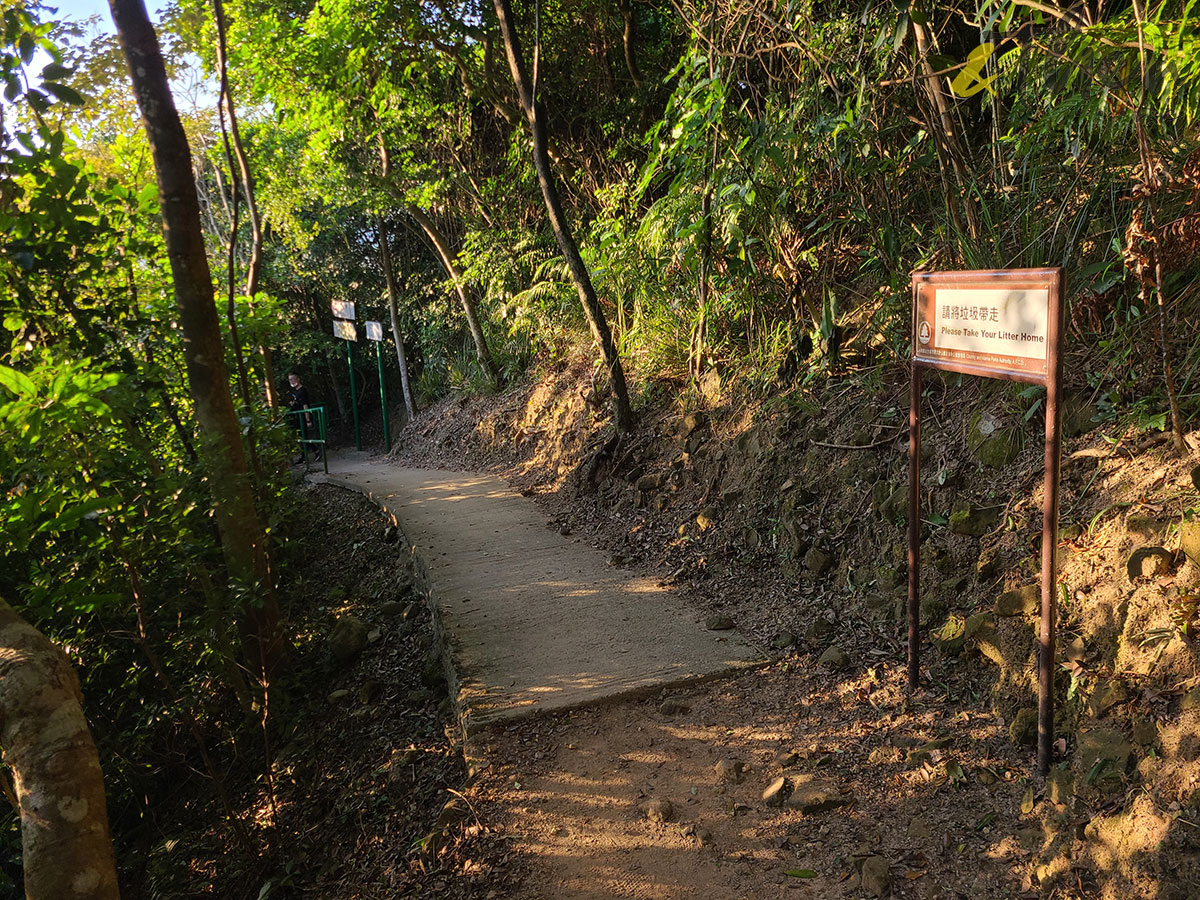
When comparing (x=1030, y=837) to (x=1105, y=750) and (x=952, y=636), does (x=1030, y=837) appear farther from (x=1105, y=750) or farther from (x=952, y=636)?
(x=952, y=636)

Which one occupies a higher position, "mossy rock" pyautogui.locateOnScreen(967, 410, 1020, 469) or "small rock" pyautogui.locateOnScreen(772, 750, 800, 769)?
"mossy rock" pyautogui.locateOnScreen(967, 410, 1020, 469)

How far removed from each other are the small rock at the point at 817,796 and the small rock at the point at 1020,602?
1053 millimetres

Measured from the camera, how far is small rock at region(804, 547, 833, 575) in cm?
459

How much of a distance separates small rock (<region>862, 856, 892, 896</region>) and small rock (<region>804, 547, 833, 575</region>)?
2140 mm

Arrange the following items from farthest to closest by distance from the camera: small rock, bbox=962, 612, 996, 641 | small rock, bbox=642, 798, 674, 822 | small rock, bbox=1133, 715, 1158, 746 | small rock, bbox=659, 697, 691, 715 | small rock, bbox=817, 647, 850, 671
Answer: small rock, bbox=817, 647, 850, 671, small rock, bbox=659, 697, 691, 715, small rock, bbox=962, 612, 996, 641, small rock, bbox=642, 798, 674, 822, small rock, bbox=1133, 715, 1158, 746

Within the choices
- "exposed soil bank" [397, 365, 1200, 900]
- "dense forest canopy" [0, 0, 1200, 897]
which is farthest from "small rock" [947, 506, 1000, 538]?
"dense forest canopy" [0, 0, 1200, 897]

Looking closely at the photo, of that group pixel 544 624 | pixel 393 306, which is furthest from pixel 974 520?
pixel 393 306

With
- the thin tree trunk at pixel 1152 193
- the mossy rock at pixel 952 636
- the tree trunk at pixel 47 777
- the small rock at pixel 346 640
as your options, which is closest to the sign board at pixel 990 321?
the thin tree trunk at pixel 1152 193

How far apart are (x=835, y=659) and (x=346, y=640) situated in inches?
139

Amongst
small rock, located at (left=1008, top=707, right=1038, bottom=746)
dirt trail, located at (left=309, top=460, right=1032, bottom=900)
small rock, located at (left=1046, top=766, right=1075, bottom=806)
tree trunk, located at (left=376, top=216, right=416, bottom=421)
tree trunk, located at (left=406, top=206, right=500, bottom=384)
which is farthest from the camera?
tree trunk, located at (left=376, top=216, right=416, bottom=421)

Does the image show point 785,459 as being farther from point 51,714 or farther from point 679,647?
point 51,714

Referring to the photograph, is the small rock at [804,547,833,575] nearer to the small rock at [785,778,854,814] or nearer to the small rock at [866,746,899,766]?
the small rock at [866,746,899,766]

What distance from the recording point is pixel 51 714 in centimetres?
231

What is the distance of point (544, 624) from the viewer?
4.80 metres
